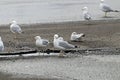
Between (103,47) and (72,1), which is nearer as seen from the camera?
(103,47)

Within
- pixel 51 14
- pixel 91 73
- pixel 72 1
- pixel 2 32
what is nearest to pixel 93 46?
pixel 91 73

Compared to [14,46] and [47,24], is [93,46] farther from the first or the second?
[47,24]

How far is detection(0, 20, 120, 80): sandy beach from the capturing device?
35.3 ft

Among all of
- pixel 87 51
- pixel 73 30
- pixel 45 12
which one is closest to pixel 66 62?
pixel 87 51

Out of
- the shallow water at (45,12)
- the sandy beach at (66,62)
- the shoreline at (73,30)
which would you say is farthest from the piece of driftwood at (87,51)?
the shallow water at (45,12)

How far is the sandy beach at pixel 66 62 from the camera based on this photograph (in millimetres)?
10758

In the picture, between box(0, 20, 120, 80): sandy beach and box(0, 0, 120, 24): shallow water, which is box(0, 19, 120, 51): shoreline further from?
box(0, 0, 120, 24): shallow water

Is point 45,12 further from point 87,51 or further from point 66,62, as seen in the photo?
point 66,62

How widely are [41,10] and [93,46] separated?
10068mm

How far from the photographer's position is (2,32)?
17516mm

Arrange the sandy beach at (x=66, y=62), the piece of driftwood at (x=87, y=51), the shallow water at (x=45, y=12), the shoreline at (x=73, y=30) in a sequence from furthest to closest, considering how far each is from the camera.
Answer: the shallow water at (x=45, y=12) < the shoreline at (x=73, y=30) < the piece of driftwood at (x=87, y=51) < the sandy beach at (x=66, y=62)

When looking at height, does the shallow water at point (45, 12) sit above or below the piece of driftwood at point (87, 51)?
below

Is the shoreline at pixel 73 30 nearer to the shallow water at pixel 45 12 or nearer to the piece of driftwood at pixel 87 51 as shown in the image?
the piece of driftwood at pixel 87 51

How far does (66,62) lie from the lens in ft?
39.9
